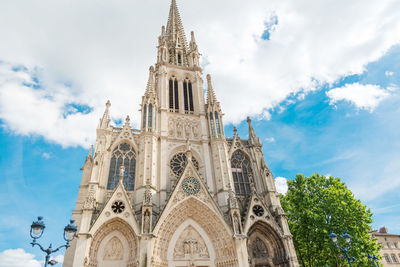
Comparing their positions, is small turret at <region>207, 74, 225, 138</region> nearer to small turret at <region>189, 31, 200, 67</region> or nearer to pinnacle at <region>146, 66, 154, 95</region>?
small turret at <region>189, 31, 200, 67</region>

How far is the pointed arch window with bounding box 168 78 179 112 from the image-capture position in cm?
2671

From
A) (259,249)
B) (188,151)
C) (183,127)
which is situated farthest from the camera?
(183,127)

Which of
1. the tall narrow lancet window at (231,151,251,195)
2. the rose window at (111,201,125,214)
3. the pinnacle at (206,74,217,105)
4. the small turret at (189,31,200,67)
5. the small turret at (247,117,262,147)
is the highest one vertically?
the small turret at (189,31,200,67)

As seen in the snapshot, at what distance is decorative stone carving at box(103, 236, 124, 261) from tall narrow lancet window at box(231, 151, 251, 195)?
35.9 feet

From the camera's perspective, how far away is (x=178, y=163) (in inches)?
904

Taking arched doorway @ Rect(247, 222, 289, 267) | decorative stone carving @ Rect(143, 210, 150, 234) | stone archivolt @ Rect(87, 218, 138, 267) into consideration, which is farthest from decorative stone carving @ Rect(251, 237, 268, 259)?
stone archivolt @ Rect(87, 218, 138, 267)

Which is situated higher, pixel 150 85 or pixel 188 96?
pixel 188 96

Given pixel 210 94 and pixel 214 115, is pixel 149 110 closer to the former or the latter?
pixel 214 115

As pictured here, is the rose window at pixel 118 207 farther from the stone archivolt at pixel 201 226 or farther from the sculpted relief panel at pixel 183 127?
the sculpted relief panel at pixel 183 127

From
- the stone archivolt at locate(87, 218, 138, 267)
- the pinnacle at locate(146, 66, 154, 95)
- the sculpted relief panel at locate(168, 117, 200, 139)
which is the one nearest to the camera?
the stone archivolt at locate(87, 218, 138, 267)

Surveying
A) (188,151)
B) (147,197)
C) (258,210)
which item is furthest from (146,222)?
(258,210)

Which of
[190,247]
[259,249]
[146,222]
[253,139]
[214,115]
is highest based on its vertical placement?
[214,115]

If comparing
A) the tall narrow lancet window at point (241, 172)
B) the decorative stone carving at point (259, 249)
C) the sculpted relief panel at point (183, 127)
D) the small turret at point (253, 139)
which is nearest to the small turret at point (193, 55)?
the sculpted relief panel at point (183, 127)

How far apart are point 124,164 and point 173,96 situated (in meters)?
9.78
